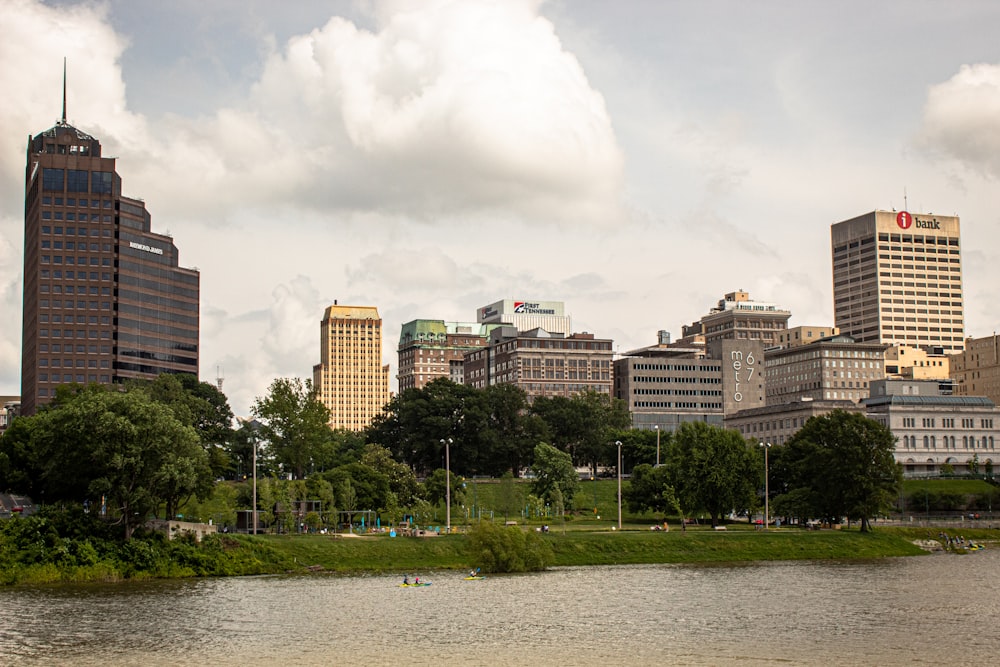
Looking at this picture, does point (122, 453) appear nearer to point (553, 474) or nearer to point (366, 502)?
point (366, 502)

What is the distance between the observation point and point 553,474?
174 meters

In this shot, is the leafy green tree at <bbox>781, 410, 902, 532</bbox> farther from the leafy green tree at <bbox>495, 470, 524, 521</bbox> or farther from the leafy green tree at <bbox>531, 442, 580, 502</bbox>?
the leafy green tree at <bbox>495, 470, 524, 521</bbox>

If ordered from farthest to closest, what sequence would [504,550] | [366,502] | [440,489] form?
[440,489] → [366,502] → [504,550]

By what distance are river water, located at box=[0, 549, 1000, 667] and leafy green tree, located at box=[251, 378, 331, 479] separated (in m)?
75.6

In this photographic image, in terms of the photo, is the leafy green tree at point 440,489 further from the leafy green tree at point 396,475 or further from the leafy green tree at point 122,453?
the leafy green tree at point 122,453

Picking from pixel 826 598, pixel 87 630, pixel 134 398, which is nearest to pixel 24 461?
pixel 134 398

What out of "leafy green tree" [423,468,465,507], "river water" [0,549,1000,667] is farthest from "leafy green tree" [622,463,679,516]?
"river water" [0,549,1000,667]

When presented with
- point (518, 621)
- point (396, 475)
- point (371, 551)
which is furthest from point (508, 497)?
point (518, 621)

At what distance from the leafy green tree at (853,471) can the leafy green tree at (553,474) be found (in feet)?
121

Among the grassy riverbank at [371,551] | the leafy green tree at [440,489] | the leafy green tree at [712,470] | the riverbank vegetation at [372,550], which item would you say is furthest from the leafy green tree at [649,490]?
the leafy green tree at [440,489]

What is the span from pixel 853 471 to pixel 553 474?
45.8 metres

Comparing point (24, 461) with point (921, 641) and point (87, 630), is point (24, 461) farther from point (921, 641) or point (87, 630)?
point (921, 641)

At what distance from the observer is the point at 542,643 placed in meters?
66.0

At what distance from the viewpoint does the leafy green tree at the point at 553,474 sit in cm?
17312
